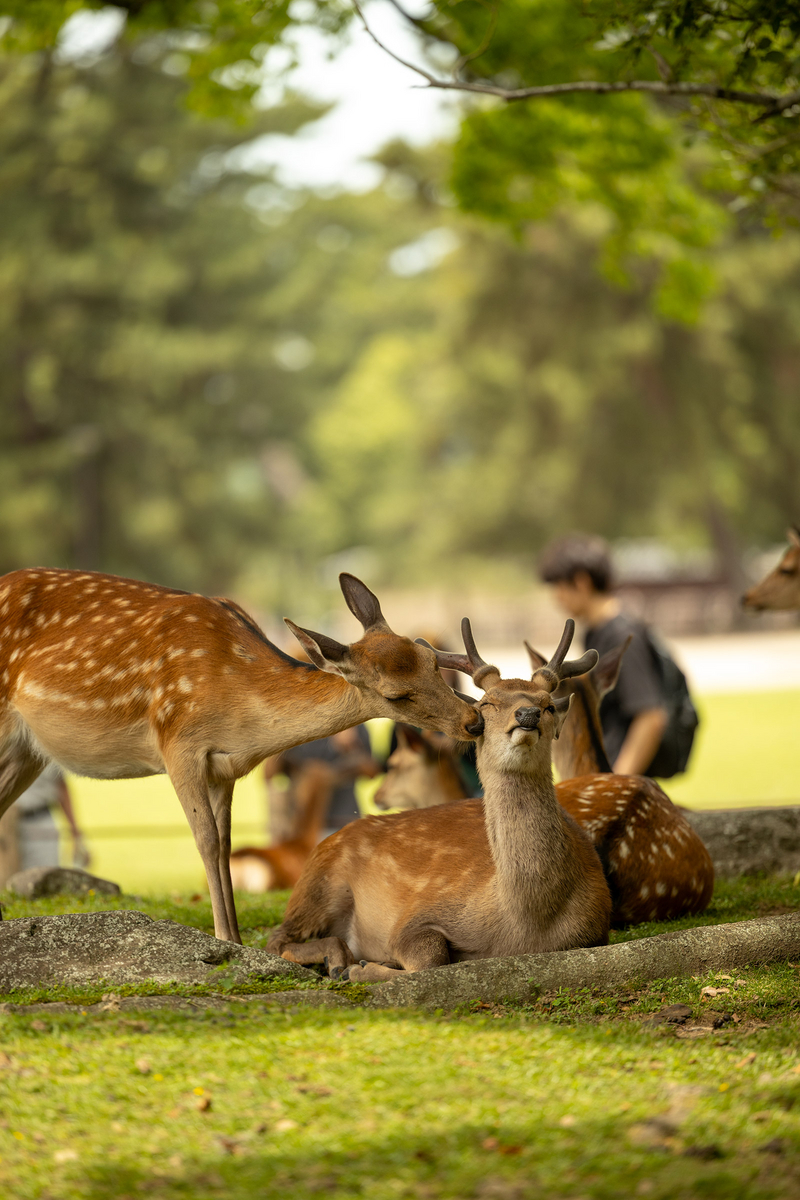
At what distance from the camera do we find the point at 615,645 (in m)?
6.23

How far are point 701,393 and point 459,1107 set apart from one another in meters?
Result: 31.6

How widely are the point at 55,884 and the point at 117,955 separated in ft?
6.69

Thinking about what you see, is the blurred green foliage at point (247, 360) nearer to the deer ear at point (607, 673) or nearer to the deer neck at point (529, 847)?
the deer ear at point (607, 673)

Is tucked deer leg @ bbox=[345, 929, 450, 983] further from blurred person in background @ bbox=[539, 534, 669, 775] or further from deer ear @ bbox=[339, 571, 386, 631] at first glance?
blurred person in background @ bbox=[539, 534, 669, 775]

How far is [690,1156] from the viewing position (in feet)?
9.11

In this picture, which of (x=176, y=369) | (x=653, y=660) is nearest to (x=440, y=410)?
(x=176, y=369)

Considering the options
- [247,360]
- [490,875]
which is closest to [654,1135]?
[490,875]

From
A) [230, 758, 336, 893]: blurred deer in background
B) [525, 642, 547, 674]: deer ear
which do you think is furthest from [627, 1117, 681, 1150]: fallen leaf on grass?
[230, 758, 336, 893]: blurred deer in background

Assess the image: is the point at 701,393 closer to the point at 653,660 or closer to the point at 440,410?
the point at 440,410

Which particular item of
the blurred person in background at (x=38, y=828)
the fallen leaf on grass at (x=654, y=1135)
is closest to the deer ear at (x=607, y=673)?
the fallen leaf on grass at (x=654, y=1135)

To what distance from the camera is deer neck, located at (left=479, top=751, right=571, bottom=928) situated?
437 centimetres

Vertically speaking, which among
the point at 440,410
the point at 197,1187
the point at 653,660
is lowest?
the point at 440,410

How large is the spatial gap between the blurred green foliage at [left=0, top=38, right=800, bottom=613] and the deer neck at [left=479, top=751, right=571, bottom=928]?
26.7 metres

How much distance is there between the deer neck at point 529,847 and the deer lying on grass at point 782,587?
12.4ft
